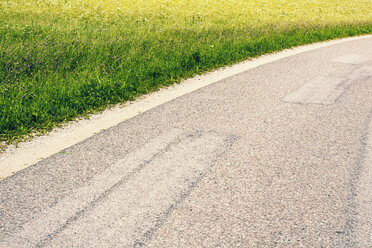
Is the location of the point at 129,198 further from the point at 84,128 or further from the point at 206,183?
the point at 84,128

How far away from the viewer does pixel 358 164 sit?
442 cm

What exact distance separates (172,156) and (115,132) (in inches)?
42.0

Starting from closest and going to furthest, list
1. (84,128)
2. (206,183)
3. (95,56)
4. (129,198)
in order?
1. (129,198)
2. (206,183)
3. (84,128)
4. (95,56)

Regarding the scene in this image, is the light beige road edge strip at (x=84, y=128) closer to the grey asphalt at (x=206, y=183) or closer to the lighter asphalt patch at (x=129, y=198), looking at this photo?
the grey asphalt at (x=206, y=183)

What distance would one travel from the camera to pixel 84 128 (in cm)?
525

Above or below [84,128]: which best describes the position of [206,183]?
below

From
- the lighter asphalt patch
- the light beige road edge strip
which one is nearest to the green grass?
the light beige road edge strip

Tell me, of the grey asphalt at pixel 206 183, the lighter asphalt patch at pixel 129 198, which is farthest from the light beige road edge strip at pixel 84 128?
the lighter asphalt patch at pixel 129 198

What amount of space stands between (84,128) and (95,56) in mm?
3298

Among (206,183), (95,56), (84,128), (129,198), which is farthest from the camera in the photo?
(95,56)

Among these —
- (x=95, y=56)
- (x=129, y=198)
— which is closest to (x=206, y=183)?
(x=129, y=198)

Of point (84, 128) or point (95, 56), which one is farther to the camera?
point (95, 56)

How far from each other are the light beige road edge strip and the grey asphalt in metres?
0.19

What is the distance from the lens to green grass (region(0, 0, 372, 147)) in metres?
5.64
